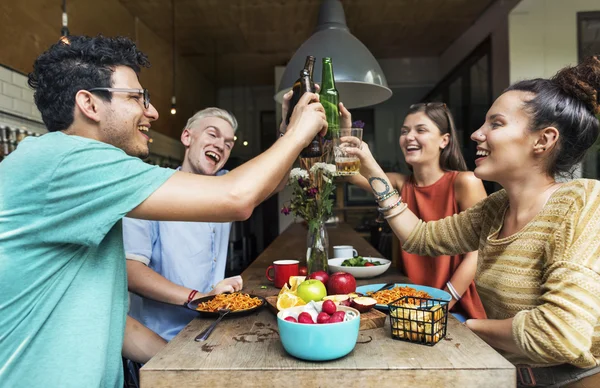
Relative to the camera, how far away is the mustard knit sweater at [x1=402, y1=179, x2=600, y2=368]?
40.9 inches

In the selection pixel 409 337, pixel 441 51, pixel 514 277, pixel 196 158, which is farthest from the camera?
pixel 441 51

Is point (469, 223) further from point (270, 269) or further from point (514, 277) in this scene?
point (270, 269)

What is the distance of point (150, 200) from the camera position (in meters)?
1.04

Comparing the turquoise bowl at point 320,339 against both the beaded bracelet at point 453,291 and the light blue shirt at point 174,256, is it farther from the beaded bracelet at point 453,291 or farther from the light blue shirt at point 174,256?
Answer: the beaded bracelet at point 453,291

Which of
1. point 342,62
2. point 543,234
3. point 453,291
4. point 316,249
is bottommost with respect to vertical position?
point 453,291

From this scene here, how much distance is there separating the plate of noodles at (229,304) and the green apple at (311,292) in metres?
0.17

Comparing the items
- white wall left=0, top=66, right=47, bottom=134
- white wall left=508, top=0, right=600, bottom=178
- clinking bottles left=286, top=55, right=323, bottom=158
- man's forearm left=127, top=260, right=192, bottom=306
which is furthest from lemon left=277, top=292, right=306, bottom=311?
white wall left=508, top=0, right=600, bottom=178

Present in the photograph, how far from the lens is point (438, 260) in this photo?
2172 mm

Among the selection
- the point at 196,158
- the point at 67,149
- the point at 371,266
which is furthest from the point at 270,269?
the point at 67,149

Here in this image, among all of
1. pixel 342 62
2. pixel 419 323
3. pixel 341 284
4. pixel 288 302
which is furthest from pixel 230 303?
pixel 342 62

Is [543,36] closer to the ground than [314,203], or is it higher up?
higher up

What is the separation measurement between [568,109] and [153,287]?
1531 millimetres

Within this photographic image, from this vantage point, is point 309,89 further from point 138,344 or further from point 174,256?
point 138,344

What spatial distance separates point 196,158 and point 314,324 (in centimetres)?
154
